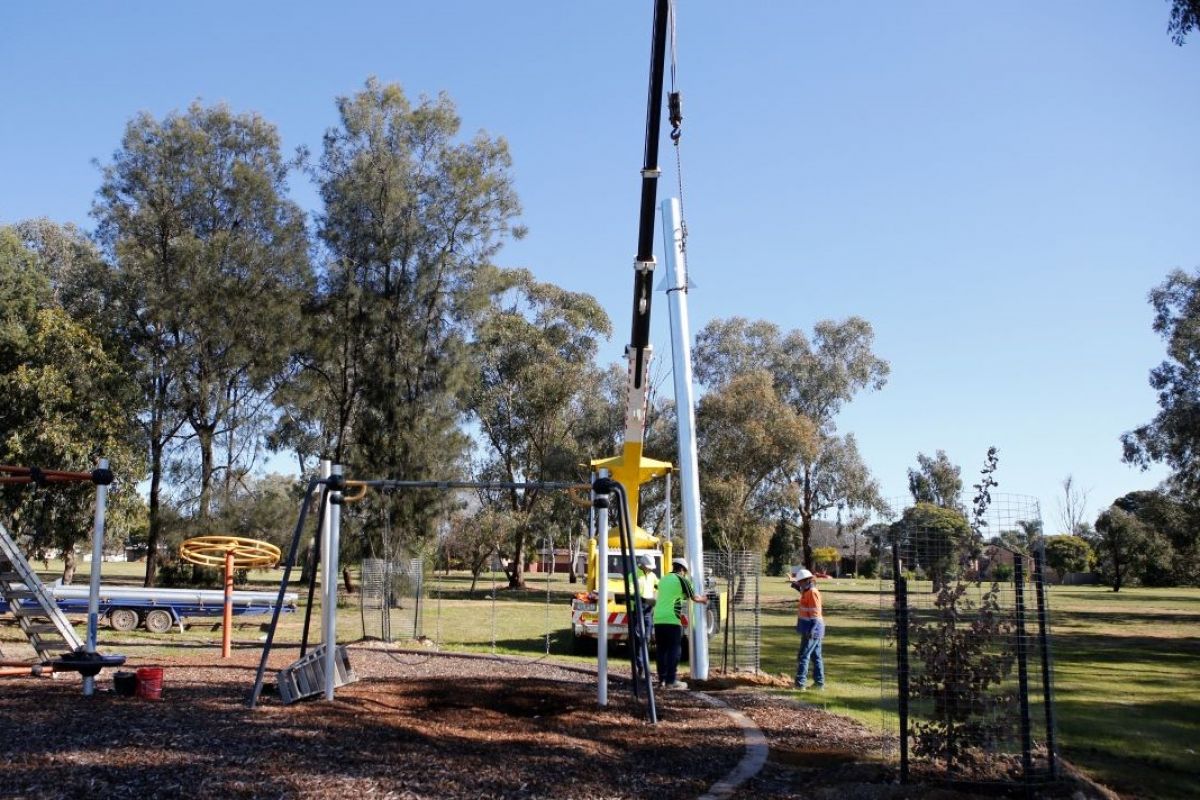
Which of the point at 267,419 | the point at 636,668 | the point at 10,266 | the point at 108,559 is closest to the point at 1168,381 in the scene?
the point at 636,668

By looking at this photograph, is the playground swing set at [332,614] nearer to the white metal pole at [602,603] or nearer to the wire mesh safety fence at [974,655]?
the white metal pole at [602,603]

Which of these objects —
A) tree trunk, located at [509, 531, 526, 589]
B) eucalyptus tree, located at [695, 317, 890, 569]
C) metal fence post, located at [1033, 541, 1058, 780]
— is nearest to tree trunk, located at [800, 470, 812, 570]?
eucalyptus tree, located at [695, 317, 890, 569]

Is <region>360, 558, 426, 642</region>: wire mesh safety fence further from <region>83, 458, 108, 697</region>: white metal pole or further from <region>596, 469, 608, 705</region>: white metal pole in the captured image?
<region>596, 469, 608, 705</region>: white metal pole

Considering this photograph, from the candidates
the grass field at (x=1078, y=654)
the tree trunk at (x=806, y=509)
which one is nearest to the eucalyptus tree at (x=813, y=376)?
the tree trunk at (x=806, y=509)

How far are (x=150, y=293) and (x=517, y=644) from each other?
18372 millimetres

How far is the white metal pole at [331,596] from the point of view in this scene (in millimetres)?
9680

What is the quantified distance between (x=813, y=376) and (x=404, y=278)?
90.3ft

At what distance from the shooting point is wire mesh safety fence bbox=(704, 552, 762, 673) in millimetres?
14385

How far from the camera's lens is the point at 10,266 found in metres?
29.7

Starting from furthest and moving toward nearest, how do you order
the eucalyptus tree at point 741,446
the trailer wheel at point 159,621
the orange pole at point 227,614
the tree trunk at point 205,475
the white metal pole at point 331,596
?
the eucalyptus tree at point 741,446 → the tree trunk at point 205,475 → the trailer wheel at point 159,621 → the orange pole at point 227,614 → the white metal pole at point 331,596

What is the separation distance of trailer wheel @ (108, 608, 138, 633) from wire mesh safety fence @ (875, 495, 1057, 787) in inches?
777

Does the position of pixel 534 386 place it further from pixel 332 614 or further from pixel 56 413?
pixel 332 614

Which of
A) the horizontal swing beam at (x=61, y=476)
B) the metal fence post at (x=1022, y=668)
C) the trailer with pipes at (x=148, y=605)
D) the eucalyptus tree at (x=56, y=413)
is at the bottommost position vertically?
the trailer with pipes at (x=148, y=605)

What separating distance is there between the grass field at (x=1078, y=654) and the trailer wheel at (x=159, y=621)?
623 millimetres
